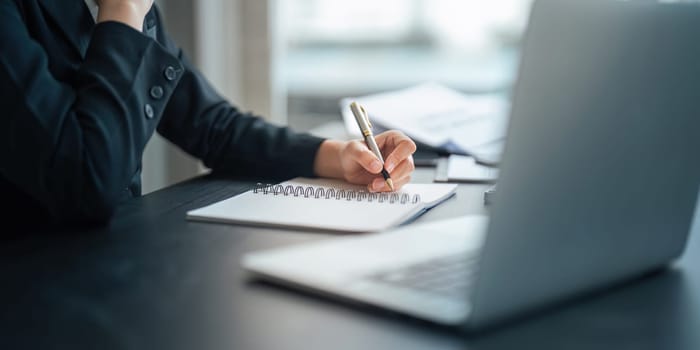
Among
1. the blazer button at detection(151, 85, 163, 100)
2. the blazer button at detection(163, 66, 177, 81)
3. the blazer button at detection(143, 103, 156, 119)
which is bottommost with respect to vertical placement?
the blazer button at detection(143, 103, 156, 119)

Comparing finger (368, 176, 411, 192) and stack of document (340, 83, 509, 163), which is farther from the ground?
stack of document (340, 83, 509, 163)

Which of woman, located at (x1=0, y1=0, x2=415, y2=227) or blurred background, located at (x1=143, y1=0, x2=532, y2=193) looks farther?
blurred background, located at (x1=143, y1=0, x2=532, y2=193)

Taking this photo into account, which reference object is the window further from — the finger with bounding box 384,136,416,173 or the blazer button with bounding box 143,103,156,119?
the blazer button with bounding box 143,103,156,119

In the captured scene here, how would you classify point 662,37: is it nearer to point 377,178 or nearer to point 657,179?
point 657,179

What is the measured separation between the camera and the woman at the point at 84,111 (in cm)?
75

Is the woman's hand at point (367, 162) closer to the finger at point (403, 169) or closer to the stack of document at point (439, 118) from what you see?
the finger at point (403, 169)

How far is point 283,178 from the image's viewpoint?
1.06 meters

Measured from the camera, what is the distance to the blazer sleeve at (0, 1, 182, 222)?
0.75 m

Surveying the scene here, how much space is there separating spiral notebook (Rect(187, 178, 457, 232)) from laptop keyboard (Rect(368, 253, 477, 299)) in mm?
158

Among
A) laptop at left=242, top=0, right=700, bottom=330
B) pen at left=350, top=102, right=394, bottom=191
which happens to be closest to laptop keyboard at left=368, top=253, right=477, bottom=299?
laptop at left=242, top=0, right=700, bottom=330

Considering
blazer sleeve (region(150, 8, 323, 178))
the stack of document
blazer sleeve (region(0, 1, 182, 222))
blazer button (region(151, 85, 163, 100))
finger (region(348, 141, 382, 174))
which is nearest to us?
blazer sleeve (region(0, 1, 182, 222))

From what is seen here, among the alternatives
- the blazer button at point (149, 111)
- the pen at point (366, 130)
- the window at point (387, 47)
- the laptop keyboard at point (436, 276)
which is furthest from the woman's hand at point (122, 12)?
the window at point (387, 47)

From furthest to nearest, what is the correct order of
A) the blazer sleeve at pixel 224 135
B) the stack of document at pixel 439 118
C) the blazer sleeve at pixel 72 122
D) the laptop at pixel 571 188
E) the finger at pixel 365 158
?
the stack of document at pixel 439 118, the blazer sleeve at pixel 224 135, the finger at pixel 365 158, the blazer sleeve at pixel 72 122, the laptop at pixel 571 188

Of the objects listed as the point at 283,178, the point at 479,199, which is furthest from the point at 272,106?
the point at 479,199
